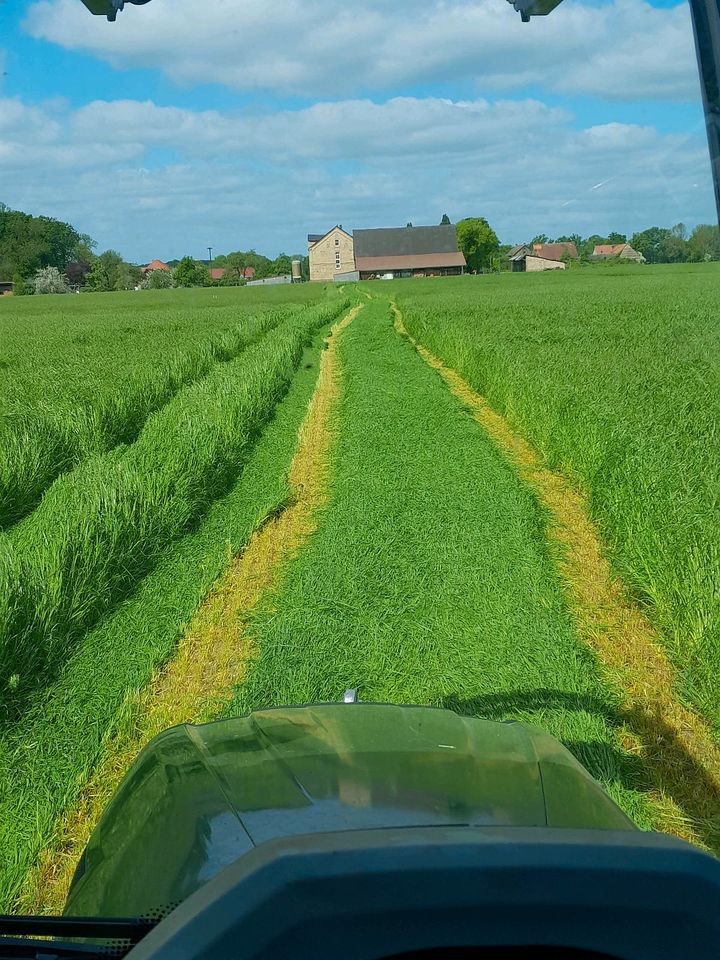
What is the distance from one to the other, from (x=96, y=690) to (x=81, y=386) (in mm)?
7727

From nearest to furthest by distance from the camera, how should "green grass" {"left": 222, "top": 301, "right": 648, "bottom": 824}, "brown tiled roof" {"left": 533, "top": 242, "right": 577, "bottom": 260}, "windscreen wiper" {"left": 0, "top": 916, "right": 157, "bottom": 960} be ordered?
"windscreen wiper" {"left": 0, "top": 916, "right": 157, "bottom": 960} → "green grass" {"left": 222, "top": 301, "right": 648, "bottom": 824} → "brown tiled roof" {"left": 533, "top": 242, "right": 577, "bottom": 260}

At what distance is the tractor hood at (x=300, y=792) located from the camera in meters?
1.54

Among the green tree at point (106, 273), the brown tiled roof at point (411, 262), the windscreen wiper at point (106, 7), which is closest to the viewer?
the windscreen wiper at point (106, 7)

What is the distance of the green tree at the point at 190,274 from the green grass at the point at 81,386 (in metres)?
76.3

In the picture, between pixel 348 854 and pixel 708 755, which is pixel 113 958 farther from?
pixel 708 755

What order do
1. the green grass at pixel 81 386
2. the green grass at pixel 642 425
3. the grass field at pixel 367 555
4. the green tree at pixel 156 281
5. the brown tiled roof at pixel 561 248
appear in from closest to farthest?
the grass field at pixel 367 555
the brown tiled roof at pixel 561 248
the green grass at pixel 642 425
the green grass at pixel 81 386
the green tree at pixel 156 281

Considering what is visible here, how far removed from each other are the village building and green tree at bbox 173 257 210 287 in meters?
16.8

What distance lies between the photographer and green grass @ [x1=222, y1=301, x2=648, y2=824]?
4.35 metres

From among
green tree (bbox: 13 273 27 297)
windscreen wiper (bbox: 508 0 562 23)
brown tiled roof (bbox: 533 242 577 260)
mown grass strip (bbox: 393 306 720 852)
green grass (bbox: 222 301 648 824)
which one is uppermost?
green tree (bbox: 13 273 27 297)

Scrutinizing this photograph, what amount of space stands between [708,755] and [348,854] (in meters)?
3.63

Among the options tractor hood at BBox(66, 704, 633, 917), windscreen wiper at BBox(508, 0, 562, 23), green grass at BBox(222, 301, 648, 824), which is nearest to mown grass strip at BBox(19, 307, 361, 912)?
green grass at BBox(222, 301, 648, 824)

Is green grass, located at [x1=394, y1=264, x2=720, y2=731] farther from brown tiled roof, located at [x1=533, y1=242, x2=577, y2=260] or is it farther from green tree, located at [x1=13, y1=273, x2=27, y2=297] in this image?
green tree, located at [x1=13, y1=273, x2=27, y2=297]

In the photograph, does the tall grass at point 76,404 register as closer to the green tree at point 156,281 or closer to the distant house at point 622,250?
the distant house at point 622,250

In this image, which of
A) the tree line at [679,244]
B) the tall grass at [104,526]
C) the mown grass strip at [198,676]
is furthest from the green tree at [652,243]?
the tall grass at [104,526]
